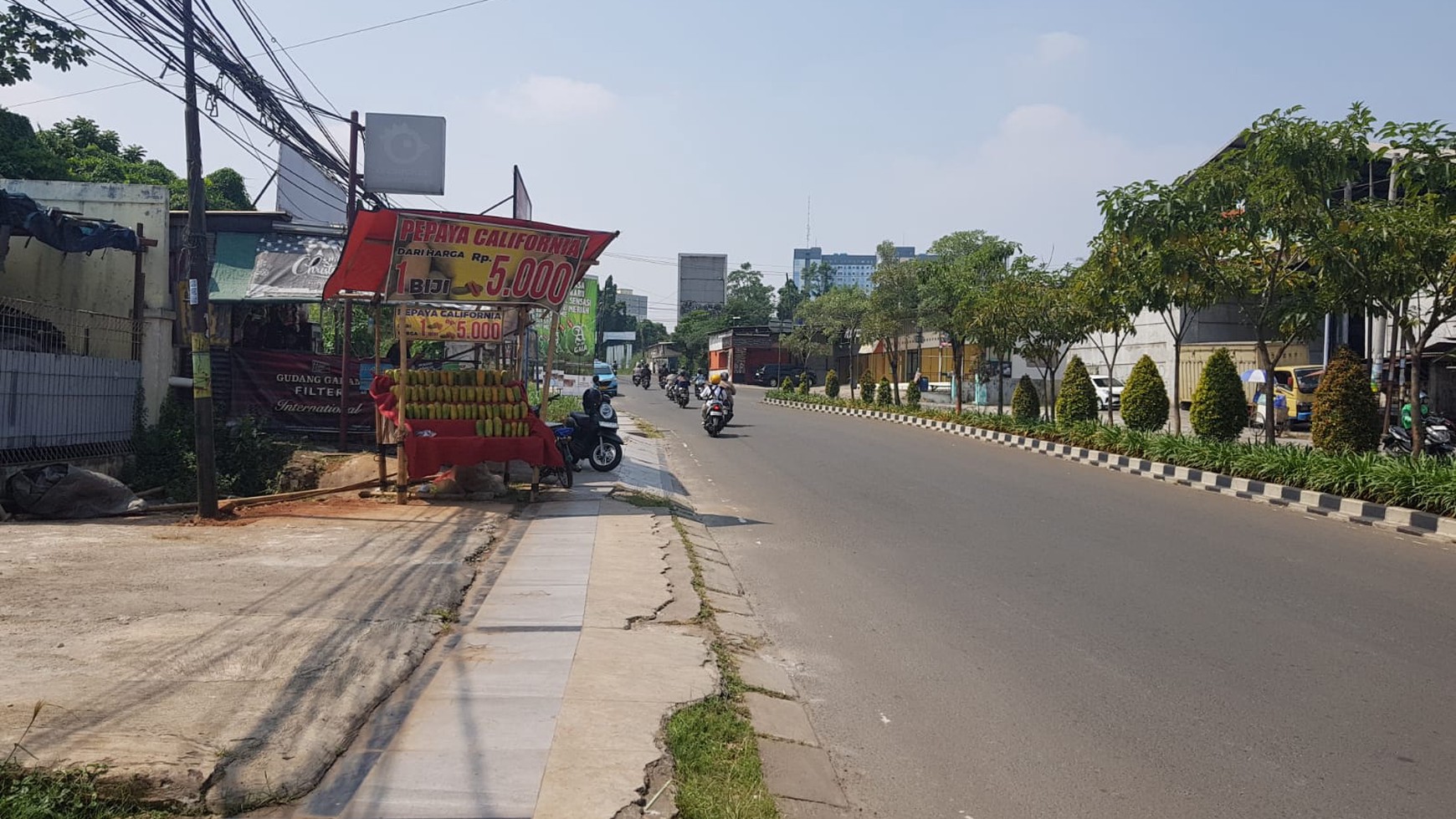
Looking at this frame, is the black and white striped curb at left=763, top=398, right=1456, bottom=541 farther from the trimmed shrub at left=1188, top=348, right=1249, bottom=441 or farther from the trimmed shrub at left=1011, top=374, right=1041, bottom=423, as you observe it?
the trimmed shrub at left=1188, top=348, right=1249, bottom=441

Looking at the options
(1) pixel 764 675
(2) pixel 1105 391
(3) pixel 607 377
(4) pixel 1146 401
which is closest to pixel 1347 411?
(4) pixel 1146 401

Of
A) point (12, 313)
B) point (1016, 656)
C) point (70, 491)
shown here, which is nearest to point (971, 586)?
point (1016, 656)

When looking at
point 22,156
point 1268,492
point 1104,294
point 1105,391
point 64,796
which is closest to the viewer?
point 64,796

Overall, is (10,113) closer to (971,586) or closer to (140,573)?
(140,573)

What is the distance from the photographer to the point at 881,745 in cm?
473

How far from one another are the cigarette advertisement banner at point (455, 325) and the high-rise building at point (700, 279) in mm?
47355

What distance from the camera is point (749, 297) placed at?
116375 mm

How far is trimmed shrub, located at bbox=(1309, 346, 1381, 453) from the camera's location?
1471cm

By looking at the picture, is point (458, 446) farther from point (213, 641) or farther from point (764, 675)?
point (764, 675)

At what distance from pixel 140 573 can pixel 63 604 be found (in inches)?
41.5

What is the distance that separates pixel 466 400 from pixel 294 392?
19.0ft

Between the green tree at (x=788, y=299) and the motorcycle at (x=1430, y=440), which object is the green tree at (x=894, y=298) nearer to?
the motorcycle at (x=1430, y=440)

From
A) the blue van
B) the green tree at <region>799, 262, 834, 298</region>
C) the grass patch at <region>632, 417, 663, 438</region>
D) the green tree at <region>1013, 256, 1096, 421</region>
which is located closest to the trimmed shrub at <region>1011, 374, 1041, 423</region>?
the green tree at <region>1013, 256, 1096, 421</region>

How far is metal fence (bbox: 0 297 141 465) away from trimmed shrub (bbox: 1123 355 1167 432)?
17.0 meters
